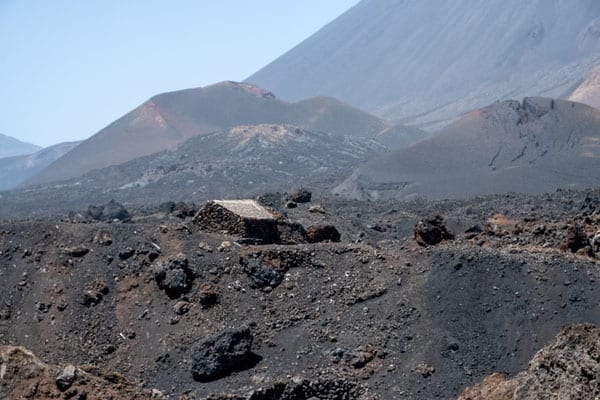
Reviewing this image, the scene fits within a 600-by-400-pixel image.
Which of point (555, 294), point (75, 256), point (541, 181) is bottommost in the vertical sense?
point (541, 181)

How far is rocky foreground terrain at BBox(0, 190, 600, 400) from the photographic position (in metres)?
9.39

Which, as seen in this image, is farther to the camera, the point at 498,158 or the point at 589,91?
the point at 589,91

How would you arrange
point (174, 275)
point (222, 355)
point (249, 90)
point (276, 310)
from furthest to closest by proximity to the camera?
point (249, 90), point (174, 275), point (276, 310), point (222, 355)

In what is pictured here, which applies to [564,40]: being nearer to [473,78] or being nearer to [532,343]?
[473,78]

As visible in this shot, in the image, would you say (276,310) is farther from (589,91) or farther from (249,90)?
(249,90)

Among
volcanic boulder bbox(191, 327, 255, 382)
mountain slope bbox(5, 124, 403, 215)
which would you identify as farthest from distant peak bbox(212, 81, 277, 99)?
volcanic boulder bbox(191, 327, 255, 382)

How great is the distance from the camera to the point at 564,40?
282 feet

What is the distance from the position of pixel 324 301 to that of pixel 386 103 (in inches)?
3322

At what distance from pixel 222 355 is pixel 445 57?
87529 mm

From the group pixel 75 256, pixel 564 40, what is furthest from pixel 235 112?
pixel 75 256

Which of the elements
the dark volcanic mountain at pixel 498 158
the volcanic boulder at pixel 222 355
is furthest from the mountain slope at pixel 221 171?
the volcanic boulder at pixel 222 355

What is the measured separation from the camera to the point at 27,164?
10206 centimetres

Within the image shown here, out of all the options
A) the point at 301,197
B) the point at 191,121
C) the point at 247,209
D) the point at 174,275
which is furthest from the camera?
the point at 191,121

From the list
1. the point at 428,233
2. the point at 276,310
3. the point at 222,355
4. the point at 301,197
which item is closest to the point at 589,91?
the point at 301,197
